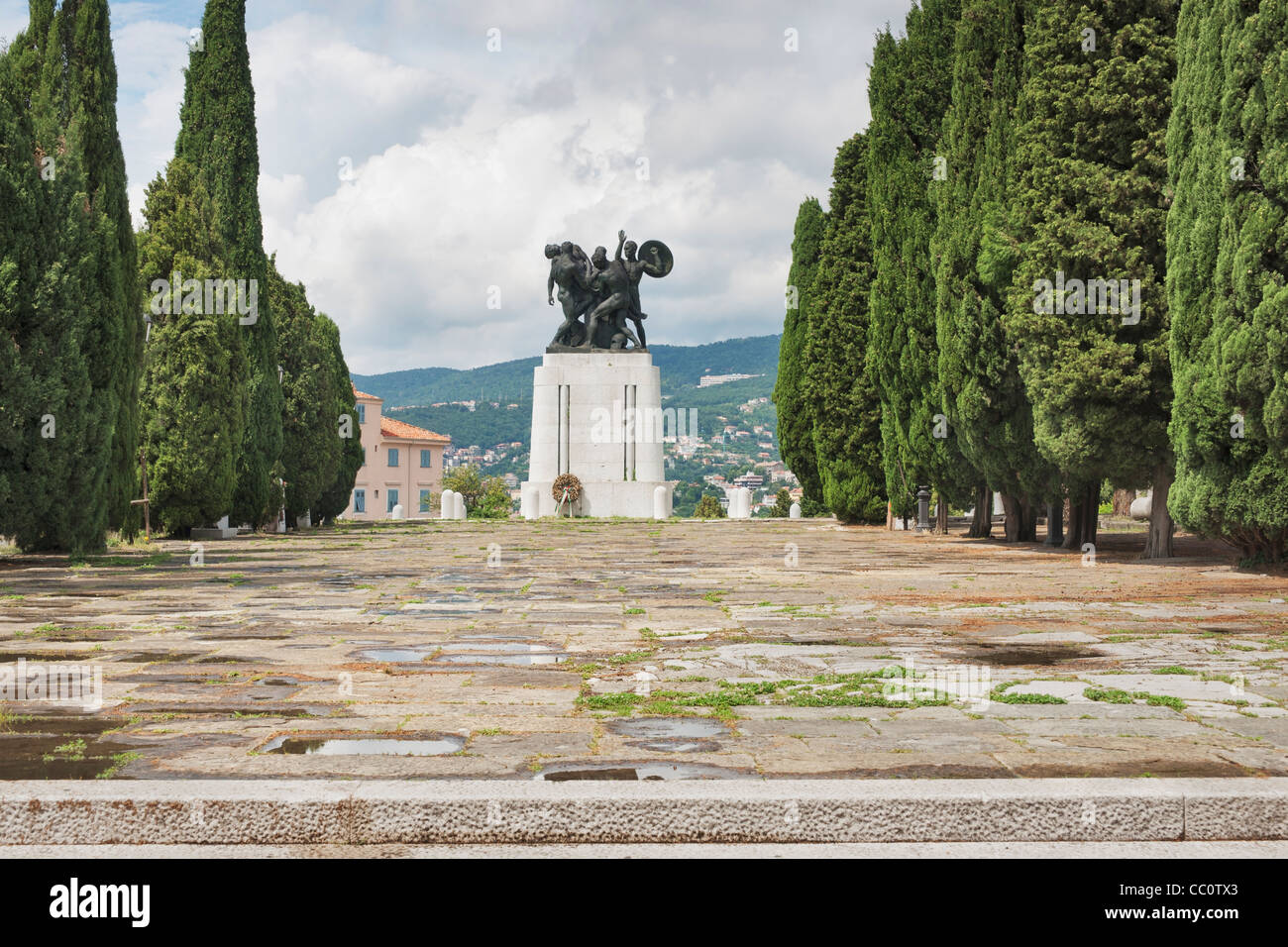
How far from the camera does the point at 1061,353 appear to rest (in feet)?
52.7

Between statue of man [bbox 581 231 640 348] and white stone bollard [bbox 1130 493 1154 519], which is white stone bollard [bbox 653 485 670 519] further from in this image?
white stone bollard [bbox 1130 493 1154 519]

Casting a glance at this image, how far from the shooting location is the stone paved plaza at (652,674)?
483cm

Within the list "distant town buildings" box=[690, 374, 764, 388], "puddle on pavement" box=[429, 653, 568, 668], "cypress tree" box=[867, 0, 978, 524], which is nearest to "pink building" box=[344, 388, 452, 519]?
"distant town buildings" box=[690, 374, 764, 388]

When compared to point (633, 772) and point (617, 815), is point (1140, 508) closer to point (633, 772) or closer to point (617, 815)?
point (633, 772)

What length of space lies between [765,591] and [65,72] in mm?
13585

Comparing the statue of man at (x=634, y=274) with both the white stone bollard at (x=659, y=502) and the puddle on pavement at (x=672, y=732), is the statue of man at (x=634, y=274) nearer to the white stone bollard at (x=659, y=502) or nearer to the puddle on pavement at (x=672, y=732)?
the white stone bollard at (x=659, y=502)

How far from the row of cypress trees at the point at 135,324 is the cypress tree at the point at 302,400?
0.04 meters

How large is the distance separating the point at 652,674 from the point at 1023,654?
259 cm

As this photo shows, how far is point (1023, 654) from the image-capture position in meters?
7.69

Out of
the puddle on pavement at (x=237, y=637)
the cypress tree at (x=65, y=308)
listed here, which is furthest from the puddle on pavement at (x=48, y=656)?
the cypress tree at (x=65, y=308)

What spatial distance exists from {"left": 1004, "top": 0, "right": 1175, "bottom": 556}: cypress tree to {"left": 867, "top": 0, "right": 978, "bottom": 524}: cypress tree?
606 centimetres

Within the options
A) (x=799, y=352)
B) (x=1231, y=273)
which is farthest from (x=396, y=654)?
(x=799, y=352)

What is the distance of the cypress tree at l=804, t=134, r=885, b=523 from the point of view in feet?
93.8

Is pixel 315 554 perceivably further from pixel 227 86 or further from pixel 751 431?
pixel 751 431
